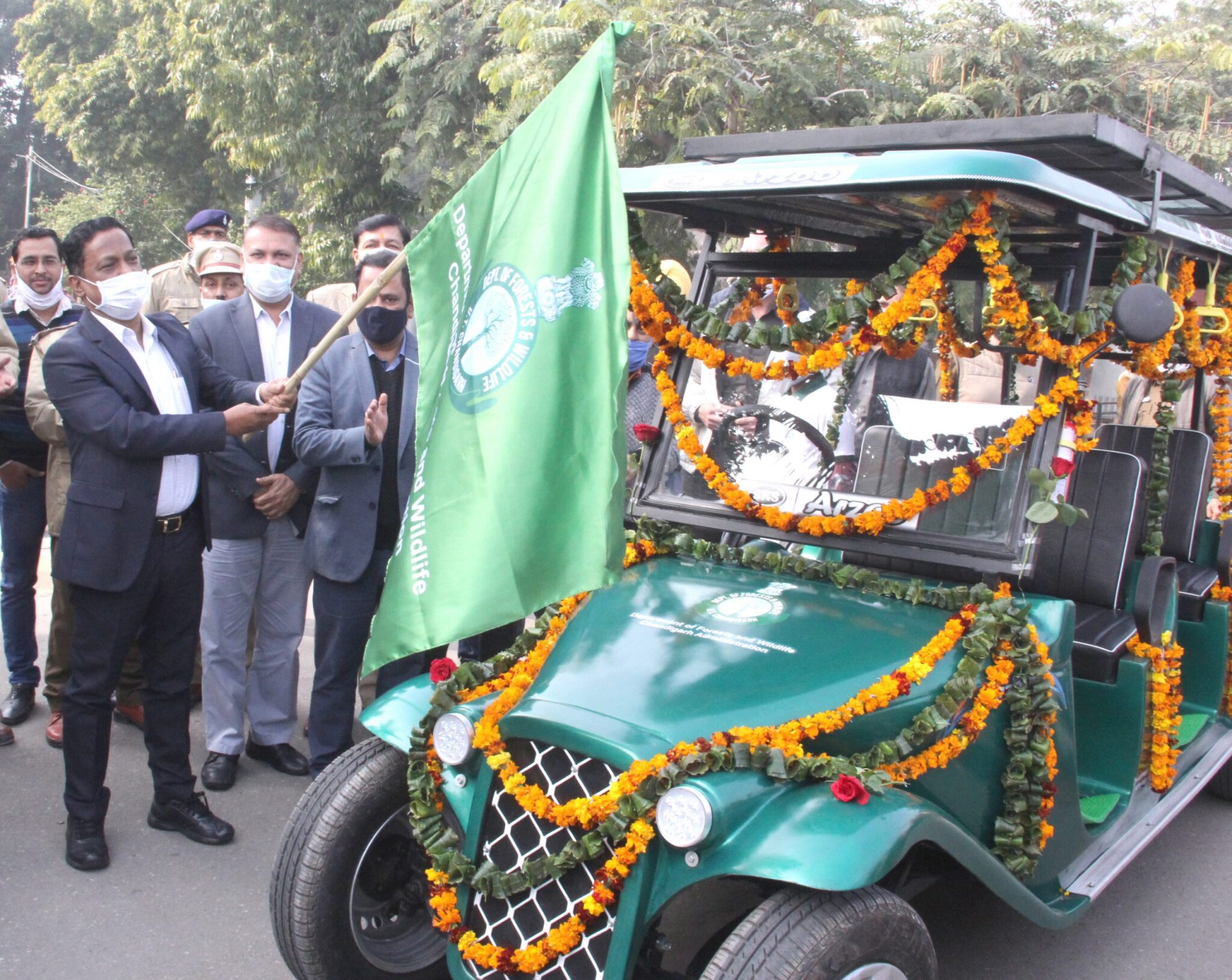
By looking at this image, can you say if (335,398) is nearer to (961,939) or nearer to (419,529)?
(419,529)

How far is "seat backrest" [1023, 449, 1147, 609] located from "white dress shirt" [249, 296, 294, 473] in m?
2.84

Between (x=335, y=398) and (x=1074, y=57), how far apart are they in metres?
9.02

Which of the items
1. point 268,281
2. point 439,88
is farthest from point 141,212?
point 268,281

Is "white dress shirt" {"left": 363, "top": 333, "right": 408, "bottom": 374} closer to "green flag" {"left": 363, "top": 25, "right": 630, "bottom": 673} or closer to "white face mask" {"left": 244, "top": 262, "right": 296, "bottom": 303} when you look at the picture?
"white face mask" {"left": 244, "top": 262, "right": 296, "bottom": 303}

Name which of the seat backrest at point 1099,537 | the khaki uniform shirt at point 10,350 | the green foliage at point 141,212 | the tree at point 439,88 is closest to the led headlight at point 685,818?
the seat backrest at point 1099,537

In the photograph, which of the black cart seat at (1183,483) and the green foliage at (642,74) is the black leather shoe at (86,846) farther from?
the green foliage at (642,74)

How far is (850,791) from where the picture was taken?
2355 mm

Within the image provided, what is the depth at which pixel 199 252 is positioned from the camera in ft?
17.0

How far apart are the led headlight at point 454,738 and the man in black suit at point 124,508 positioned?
1.34 m

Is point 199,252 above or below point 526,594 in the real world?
above

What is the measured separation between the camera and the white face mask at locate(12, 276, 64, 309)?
491 cm

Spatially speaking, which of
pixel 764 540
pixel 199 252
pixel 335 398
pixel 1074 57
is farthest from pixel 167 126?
pixel 764 540

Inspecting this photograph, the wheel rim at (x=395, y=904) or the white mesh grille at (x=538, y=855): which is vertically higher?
the white mesh grille at (x=538, y=855)

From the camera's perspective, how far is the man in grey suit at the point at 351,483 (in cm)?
413
